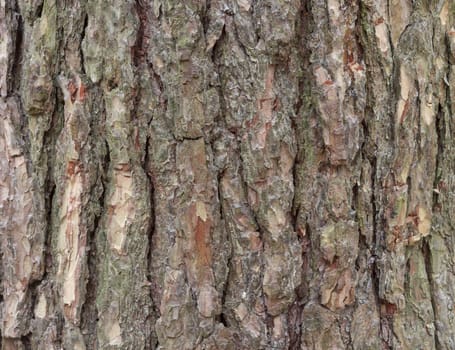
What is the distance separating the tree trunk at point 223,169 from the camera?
122 cm

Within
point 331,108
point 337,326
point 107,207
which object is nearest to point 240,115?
point 331,108

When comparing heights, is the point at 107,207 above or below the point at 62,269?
above

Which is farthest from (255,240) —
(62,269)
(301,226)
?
(62,269)

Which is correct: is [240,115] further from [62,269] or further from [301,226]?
[62,269]

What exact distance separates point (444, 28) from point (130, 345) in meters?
0.97

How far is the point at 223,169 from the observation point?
1226mm

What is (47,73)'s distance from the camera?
1.27 meters

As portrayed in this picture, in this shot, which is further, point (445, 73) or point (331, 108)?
point (445, 73)

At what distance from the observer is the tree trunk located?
1.22 meters

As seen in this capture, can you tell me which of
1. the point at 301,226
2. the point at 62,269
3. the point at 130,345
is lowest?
the point at 130,345

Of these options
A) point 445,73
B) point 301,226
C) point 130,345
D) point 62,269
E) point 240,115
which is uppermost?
point 445,73

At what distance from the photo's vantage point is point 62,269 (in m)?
1.29

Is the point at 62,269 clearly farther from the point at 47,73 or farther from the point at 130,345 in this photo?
the point at 47,73

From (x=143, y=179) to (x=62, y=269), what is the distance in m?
0.27
